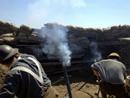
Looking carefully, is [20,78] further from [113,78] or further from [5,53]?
[113,78]

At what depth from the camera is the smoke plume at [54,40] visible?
6316 millimetres

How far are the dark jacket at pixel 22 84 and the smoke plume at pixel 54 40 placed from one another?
182 inches

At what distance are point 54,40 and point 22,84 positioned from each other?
4.99 metres

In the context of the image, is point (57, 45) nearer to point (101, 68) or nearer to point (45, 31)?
point (45, 31)

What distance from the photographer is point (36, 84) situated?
1.52m

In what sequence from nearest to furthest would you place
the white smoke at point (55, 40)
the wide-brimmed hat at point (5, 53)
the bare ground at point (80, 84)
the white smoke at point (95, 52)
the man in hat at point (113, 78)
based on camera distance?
the wide-brimmed hat at point (5, 53) → the man in hat at point (113, 78) → the bare ground at point (80, 84) → the white smoke at point (55, 40) → the white smoke at point (95, 52)

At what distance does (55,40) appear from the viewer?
6.35 meters

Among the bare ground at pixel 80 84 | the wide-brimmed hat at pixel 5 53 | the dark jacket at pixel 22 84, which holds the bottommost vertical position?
the bare ground at pixel 80 84

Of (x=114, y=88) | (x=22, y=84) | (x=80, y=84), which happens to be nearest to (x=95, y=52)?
(x=80, y=84)

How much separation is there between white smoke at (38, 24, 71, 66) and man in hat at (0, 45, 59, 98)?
4.59m

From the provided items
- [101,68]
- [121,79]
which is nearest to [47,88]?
[101,68]

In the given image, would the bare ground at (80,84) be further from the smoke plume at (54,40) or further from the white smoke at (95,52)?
the white smoke at (95,52)

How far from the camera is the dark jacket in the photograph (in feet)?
4.34

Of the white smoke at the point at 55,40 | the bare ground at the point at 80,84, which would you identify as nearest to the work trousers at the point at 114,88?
the bare ground at the point at 80,84
